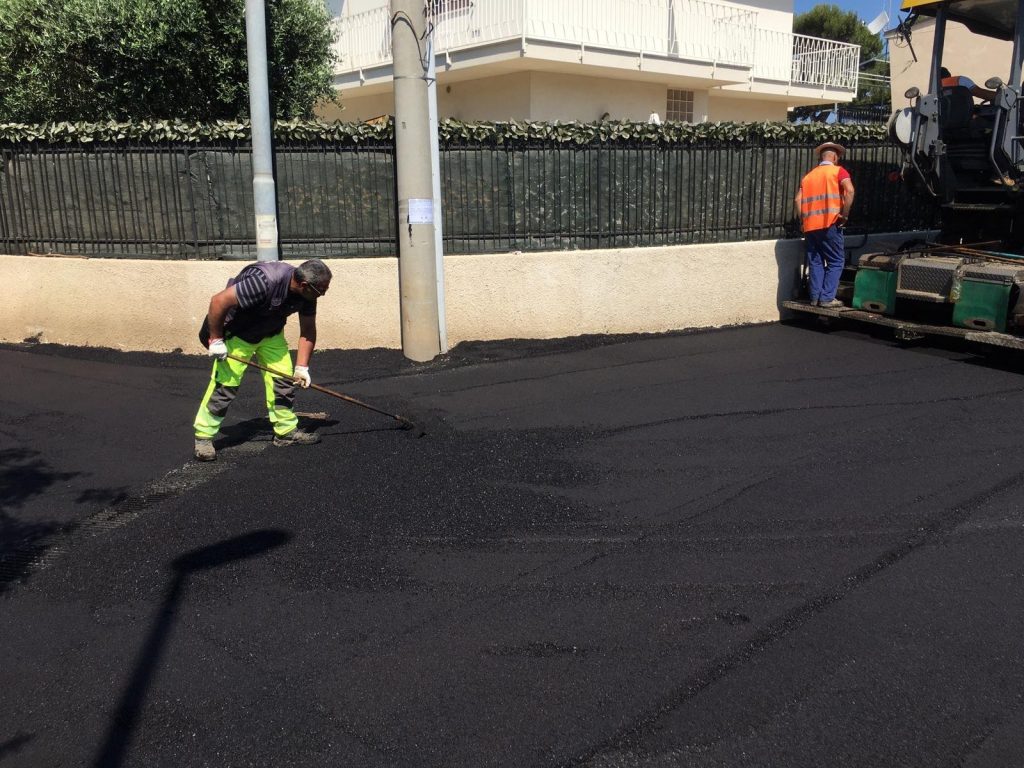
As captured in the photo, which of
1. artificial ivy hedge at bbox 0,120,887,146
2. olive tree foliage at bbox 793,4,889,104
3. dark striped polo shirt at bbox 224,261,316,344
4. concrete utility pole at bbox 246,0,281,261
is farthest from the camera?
olive tree foliage at bbox 793,4,889,104

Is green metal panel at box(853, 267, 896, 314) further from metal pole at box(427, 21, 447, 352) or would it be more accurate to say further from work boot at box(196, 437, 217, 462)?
work boot at box(196, 437, 217, 462)

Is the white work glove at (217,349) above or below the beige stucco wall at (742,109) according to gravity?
below

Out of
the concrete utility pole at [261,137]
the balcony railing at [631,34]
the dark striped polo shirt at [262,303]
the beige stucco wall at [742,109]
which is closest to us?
the dark striped polo shirt at [262,303]

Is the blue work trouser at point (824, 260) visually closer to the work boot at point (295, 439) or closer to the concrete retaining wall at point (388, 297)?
the concrete retaining wall at point (388, 297)

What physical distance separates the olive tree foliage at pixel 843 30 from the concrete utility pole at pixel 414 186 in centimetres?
2649

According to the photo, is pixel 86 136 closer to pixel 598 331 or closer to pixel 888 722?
pixel 598 331

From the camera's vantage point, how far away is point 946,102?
8.69 meters

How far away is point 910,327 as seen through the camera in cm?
852

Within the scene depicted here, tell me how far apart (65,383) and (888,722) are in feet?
24.6

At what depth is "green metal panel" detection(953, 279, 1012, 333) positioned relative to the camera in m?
7.75

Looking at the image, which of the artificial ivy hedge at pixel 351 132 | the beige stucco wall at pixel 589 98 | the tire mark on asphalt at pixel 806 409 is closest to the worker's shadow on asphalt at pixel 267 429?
the tire mark on asphalt at pixel 806 409

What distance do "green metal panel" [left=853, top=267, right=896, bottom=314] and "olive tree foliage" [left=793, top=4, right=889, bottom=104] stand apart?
2464cm

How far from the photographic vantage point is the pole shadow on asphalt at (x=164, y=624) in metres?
3.08

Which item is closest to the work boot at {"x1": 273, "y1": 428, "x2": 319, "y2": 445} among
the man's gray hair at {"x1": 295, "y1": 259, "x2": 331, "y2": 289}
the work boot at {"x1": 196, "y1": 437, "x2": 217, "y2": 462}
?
the work boot at {"x1": 196, "y1": 437, "x2": 217, "y2": 462}
